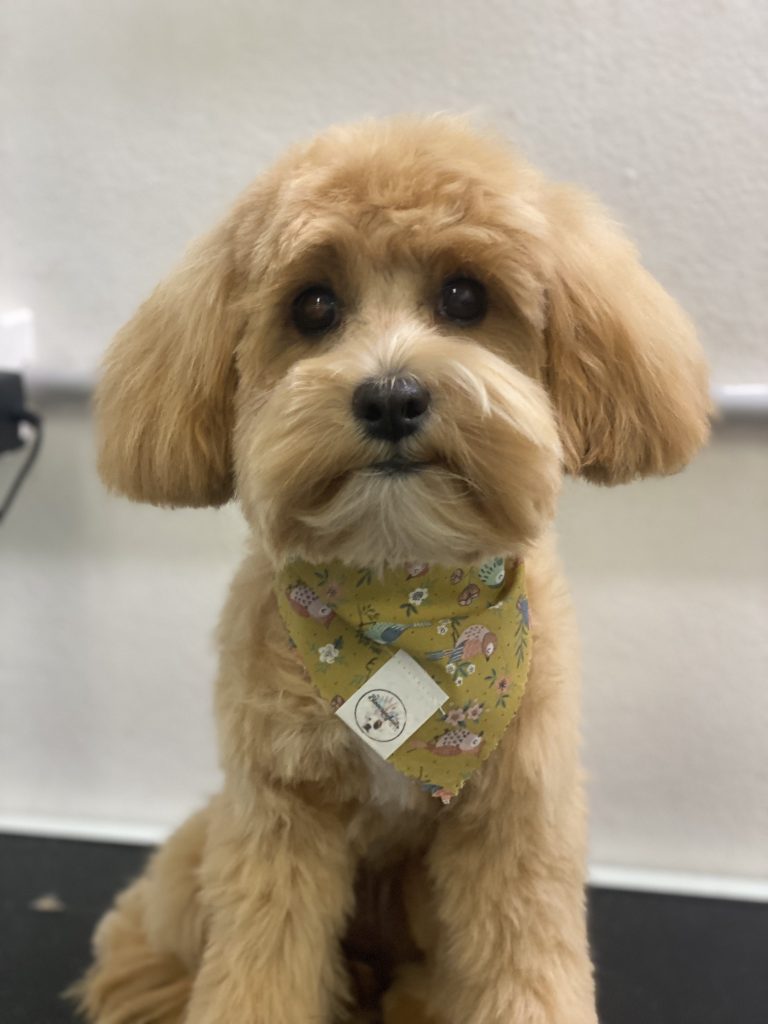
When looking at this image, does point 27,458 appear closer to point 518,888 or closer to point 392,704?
point 392,704

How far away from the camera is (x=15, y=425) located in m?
1.15

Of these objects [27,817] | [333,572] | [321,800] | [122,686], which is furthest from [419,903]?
[27,817]

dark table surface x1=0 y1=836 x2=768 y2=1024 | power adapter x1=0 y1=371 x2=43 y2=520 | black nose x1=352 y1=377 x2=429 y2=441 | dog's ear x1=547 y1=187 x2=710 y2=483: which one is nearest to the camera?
black nose x1=352 y1=377 x2=429 y2=441

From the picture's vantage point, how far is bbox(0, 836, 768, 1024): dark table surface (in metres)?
0.96

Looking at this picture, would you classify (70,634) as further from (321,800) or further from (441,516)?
(441,516)

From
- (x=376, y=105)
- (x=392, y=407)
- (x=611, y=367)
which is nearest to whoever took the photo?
(x=392, y=407)

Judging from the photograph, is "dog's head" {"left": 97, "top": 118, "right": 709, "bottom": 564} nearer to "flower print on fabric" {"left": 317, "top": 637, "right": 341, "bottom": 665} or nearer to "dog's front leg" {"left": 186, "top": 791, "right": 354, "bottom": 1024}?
"flower print on fabric" {"left": 317, "top": 637, "right": 341, "bottom": 665}

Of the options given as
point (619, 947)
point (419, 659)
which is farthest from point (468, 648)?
point (619, 947)

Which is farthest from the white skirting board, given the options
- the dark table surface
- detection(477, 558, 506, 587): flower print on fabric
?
detection(477, 558, 506, 587): flower print on fabric

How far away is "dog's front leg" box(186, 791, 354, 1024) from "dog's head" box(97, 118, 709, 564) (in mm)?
258

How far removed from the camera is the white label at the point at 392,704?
0.70 m

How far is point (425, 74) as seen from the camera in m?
1.03

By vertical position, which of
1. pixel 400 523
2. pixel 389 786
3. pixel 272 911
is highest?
pixel 400 523

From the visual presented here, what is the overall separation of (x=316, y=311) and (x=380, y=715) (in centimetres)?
32
